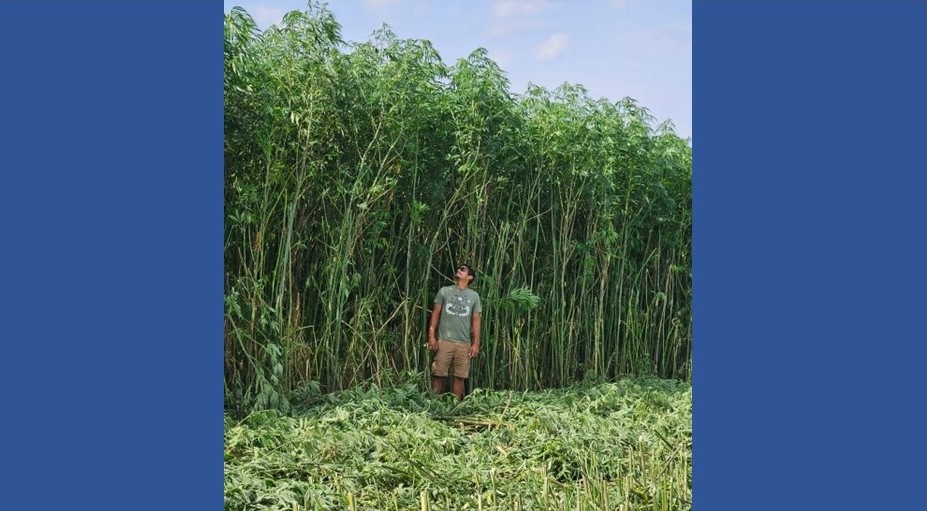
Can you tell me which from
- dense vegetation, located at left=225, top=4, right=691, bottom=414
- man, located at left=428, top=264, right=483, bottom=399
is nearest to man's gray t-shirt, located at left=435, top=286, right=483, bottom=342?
man, located at left=428, top=264, right=483, bottom=399

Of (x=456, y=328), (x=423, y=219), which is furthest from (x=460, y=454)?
(x=423, y=219)

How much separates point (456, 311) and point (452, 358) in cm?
35

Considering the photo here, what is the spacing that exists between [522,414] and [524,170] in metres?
2.60

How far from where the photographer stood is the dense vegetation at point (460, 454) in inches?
144

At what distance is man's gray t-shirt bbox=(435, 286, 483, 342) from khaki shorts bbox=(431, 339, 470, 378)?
4 cm

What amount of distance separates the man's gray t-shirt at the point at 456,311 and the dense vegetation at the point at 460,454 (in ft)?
1.79

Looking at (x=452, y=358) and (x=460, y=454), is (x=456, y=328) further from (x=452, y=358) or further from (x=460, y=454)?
(x=460, y=454)

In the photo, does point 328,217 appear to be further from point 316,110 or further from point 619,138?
point 619,138

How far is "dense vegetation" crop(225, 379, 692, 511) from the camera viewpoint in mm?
3650

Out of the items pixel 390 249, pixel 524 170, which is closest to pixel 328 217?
pixel 390 249

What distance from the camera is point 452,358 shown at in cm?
726

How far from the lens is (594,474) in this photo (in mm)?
4039

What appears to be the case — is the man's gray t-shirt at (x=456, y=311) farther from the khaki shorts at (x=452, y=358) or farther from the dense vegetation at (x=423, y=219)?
the dense vegetation at (x=423, y=219)

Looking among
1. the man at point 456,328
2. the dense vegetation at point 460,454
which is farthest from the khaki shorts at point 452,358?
the dense vegetation at point 460,454
